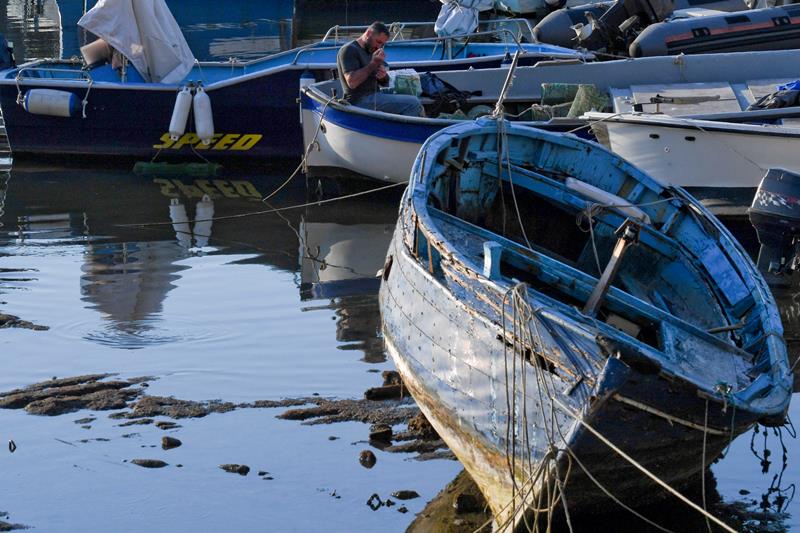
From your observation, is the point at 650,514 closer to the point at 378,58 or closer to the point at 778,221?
the point at 778,221

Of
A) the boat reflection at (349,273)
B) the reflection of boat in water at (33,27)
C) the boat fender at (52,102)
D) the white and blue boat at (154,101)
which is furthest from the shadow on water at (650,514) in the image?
the reflection of boat in water at (33,27)

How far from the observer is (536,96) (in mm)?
13836

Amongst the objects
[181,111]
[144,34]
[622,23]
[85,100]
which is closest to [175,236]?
[181,111]

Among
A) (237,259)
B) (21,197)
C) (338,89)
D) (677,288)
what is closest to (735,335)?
(677,288)

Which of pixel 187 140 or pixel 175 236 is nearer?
pixel 175 236

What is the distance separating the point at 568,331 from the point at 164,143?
414 inches

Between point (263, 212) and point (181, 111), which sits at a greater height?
point (181, 111)

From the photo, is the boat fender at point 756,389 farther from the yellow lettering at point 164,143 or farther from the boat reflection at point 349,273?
the yellow lettering at point 164,143

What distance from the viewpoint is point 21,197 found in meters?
14.1

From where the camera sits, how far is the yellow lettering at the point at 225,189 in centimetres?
1413

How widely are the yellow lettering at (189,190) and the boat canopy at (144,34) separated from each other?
1.43 meters

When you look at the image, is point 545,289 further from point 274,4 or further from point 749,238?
point 274,4

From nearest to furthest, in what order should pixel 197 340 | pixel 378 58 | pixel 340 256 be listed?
pixel 197 340 → pixel 340 256 → pixel 378 58

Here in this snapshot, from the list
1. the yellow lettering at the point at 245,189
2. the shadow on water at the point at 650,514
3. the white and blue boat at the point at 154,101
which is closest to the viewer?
the shadow on water at the point at 650,514
